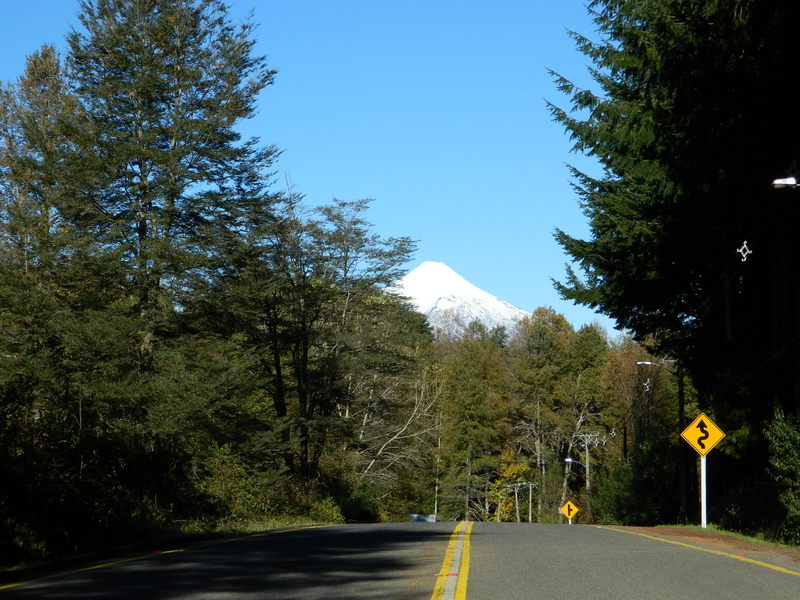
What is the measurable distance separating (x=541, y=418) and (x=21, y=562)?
222 feet

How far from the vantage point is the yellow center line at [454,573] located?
912 cm

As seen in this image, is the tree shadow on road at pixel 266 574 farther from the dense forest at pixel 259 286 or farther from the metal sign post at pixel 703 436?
the metal sign post at pixel 703 436

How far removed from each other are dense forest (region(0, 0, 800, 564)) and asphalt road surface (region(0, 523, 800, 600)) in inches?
126

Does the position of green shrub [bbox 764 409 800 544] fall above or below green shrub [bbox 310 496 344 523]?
above

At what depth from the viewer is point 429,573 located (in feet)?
36.4

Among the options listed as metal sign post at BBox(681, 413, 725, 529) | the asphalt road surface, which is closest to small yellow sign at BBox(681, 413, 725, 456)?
metal sign post at BBox(681, 413, 725, 529)

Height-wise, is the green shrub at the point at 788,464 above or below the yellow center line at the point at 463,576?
above

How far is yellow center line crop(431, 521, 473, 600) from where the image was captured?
912cm

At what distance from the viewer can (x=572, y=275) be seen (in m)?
30.2

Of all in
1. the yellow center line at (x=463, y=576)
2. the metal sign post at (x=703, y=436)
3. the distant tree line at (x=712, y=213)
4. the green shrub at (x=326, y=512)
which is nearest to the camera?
the yellow center line at (x=463, y=576)

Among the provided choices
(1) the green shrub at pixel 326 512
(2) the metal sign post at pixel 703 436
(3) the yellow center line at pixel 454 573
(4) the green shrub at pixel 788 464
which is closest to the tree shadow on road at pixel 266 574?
(3) the yellow center line at pixel 454 573

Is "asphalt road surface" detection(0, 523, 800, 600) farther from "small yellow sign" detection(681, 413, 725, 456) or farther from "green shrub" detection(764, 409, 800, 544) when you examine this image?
"small yellow sign" detection(681, 413, 725, 456)

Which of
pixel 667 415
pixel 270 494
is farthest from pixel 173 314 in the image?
pixel 667 415

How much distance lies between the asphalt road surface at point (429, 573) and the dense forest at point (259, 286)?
321 cm
